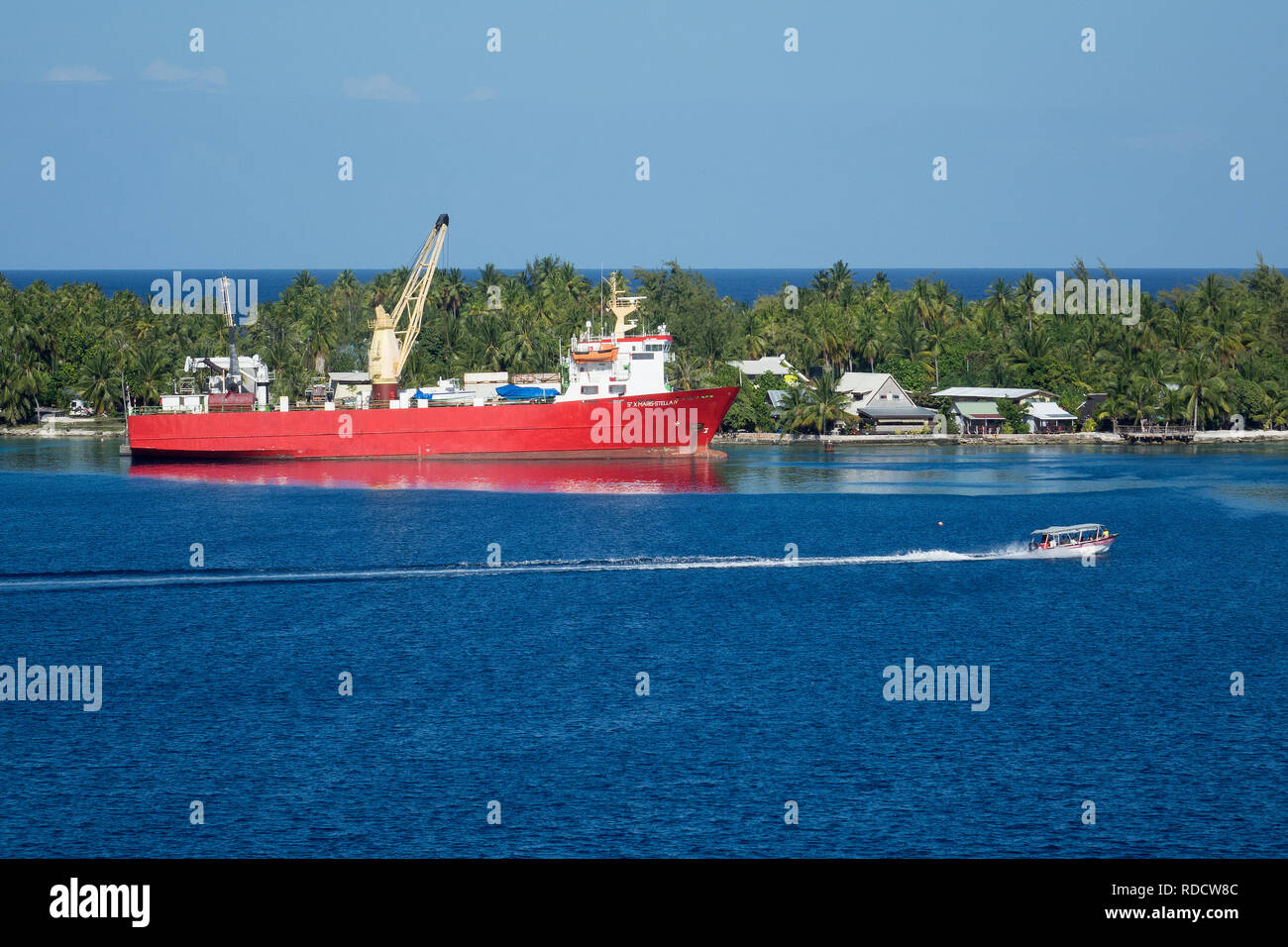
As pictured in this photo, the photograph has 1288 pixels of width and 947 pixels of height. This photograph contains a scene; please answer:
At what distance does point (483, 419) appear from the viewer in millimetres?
94375

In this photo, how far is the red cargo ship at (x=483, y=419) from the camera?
93.8 meters

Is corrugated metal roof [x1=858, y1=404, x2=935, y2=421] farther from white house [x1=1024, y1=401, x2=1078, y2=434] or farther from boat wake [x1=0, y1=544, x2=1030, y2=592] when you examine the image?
boat wake [x1=0, y1=544, x2=1030, y2=592]

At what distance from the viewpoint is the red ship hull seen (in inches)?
3686

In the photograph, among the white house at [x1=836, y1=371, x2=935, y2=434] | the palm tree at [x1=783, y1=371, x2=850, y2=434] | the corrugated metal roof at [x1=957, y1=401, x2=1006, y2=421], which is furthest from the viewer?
the white house at [x1=836, y1=371, x2=935, y2=434]

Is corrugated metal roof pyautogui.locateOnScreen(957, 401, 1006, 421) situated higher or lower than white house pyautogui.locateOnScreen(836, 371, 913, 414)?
lower

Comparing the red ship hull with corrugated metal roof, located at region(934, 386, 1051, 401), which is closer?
the red ship hull

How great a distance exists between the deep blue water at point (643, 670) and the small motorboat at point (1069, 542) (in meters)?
1.34

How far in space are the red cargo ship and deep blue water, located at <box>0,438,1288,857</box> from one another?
785 inches

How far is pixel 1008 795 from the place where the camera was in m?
31.0

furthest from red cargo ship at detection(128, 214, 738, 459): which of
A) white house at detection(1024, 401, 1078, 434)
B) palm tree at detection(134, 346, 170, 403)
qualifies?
white house at detection(1024, 401, 1078, 434)

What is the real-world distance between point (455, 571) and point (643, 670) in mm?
15678

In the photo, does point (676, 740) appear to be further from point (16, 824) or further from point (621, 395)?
point (621, 395)

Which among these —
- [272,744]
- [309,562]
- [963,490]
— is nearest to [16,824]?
[272,744]
